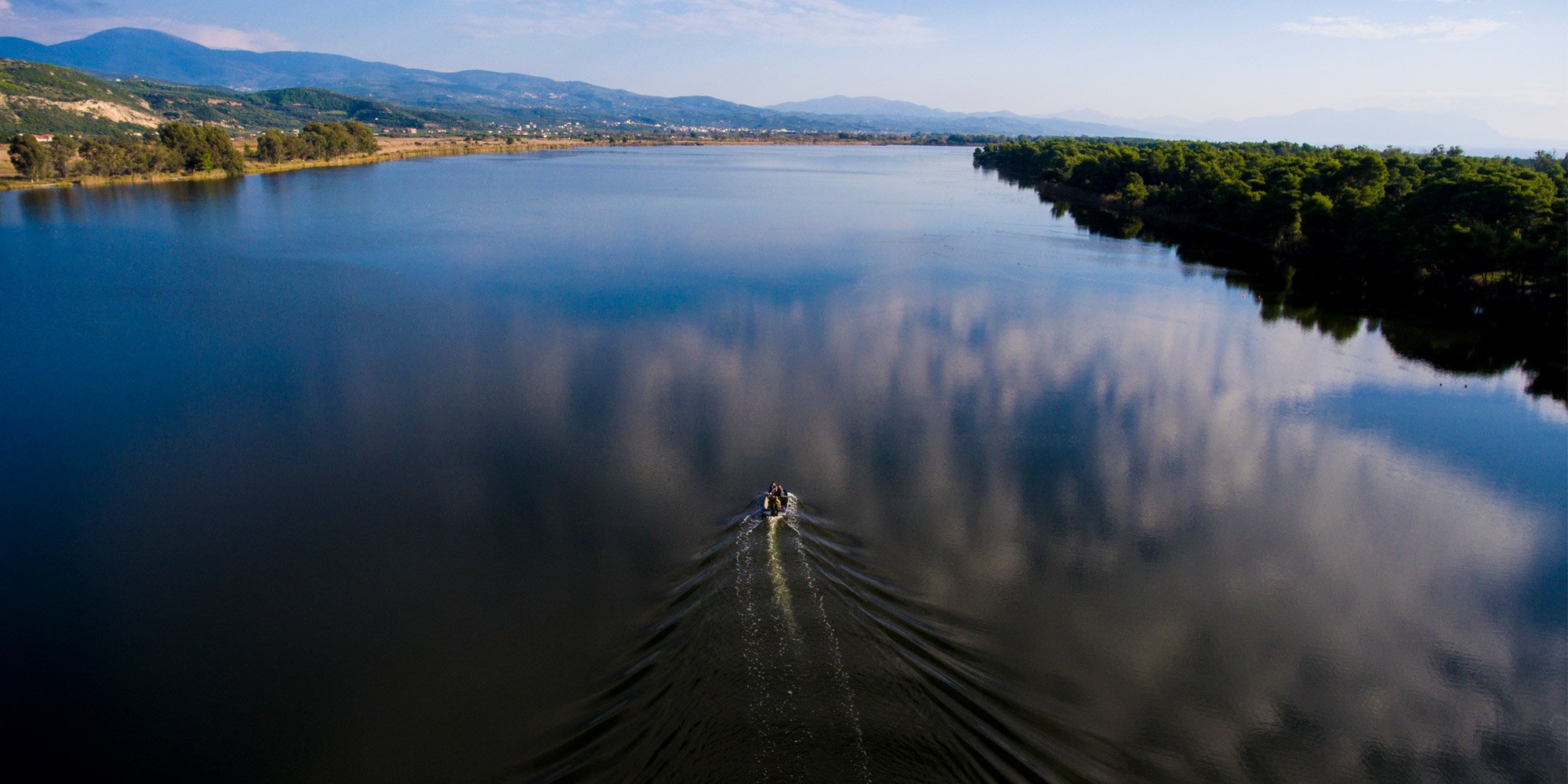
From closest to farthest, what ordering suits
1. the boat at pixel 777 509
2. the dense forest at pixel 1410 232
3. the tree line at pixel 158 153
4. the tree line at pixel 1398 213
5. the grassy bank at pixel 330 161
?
the boat at pixel 777 509 < the dense forest at pixel 1410 232 < the tree line at pixel 1398 213 < the tree line at pixel 158 153 < the grassy bank at pixel 330 161

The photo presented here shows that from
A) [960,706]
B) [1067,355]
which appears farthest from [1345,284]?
[960,706]

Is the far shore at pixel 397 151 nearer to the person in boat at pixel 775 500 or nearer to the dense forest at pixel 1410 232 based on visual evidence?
the person in boat at pixel 775 500

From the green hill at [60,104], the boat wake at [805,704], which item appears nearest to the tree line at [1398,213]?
the boat wake at [805,704]

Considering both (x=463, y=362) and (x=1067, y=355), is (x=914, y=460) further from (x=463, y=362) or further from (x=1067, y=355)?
(x=463, y=362)

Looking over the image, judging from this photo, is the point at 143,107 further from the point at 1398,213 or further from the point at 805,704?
the point at 1398,213

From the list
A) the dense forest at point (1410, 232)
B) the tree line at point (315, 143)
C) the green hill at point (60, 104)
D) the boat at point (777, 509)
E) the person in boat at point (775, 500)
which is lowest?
the boat at point (777, 509)

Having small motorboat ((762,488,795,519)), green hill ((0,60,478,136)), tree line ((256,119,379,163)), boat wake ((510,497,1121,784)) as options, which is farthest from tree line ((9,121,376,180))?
boat wake ((510,497,1121,784))
